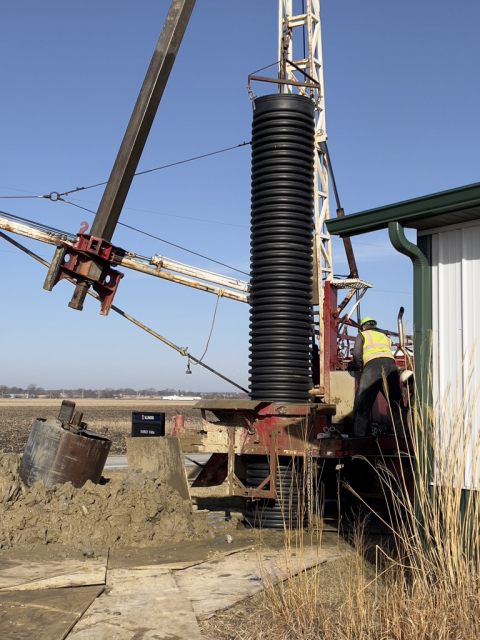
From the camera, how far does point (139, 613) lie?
6035 mm

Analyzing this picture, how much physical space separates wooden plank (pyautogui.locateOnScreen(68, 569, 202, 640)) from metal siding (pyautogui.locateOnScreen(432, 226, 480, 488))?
2.33 metres

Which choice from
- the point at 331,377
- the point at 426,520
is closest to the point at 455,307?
the point at 426,520

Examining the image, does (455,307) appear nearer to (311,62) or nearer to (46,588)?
(46,588)

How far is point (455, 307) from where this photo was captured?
20.0 ft

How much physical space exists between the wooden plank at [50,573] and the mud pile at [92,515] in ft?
2.04

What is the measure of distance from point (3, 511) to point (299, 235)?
16.4 ft

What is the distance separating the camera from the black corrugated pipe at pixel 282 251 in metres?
9.50

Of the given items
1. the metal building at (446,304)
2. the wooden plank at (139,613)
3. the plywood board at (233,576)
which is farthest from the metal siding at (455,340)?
the wooden plank at (139,613)

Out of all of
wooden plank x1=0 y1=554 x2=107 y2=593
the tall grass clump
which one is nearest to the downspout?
the tall grass clump

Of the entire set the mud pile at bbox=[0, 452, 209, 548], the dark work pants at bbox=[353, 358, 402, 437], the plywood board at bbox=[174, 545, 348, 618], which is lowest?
the plywood board at bbox=[174, 545, 348, 618]

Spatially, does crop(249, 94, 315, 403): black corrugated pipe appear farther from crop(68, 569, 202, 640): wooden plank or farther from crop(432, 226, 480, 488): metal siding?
crop(432, 226, 480, 488): metal siding

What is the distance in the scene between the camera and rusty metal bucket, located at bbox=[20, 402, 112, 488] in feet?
30.7

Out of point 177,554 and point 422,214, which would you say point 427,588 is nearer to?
point 422,214

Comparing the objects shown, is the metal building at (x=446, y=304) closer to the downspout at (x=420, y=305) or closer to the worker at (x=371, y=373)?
the downspout at (x=420, y=305)
